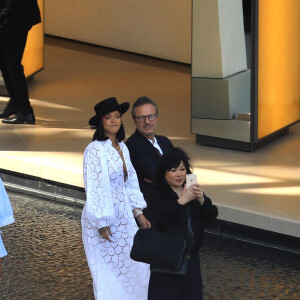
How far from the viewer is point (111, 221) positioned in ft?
14.5

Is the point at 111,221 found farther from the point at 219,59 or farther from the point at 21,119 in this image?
the point at 21,119

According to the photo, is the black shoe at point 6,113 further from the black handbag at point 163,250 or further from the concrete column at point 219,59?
the black handbag at point 163,250

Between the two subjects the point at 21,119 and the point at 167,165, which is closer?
the point at 167,165

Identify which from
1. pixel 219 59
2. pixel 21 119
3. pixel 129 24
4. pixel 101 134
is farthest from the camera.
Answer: pixel 129 24

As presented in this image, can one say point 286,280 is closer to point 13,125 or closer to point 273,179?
point 273,179

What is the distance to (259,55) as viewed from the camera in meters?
7.99

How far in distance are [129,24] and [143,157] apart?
10170 mm

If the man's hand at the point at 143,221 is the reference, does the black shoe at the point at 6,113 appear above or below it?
above

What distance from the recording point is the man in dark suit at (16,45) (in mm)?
8953

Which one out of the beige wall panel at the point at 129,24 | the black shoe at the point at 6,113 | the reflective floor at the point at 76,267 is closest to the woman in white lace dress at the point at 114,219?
the reflective floor at the point at 76,267

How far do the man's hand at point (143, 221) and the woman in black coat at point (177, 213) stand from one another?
0.98 ft

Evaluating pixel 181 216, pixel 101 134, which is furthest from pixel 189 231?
pixel 101 134

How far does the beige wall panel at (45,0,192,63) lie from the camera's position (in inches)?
539

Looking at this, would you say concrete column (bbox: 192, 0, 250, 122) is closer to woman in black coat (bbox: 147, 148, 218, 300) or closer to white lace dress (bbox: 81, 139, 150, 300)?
white lace dress (bbox: 81, 139, 150, 300)
